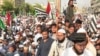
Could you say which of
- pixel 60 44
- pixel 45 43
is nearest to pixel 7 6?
pixel 45 43

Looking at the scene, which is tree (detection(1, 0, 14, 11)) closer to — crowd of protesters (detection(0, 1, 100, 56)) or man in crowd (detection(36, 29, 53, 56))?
crowd of protesters (detection(0, 1, 100, 56))

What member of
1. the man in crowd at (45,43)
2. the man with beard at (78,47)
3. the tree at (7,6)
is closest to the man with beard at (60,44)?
the man in crowd at (45,43)

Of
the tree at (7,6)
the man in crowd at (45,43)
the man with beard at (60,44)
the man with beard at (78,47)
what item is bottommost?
the tree at (7,6)

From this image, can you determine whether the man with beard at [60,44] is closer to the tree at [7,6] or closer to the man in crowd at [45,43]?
the man in crowd at [45,43]

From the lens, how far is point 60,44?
984cm

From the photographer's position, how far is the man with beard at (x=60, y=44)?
32.0 ft

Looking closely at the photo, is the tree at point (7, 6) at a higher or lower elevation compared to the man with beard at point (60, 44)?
lower

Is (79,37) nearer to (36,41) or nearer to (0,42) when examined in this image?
(36,41)

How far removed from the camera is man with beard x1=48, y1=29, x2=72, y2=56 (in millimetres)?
9750

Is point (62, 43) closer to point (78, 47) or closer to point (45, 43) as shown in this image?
point (45, 43)

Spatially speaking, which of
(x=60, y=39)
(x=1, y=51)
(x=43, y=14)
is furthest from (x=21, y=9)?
(x=60, y=39)

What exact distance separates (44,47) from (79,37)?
13.6ft

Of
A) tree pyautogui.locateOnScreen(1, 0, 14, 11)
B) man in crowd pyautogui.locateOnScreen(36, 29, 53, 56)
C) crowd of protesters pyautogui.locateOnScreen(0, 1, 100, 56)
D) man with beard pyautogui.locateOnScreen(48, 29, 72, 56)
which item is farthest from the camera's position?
tree pyautogui.locateOnScreen(1, 0, 14, 11)

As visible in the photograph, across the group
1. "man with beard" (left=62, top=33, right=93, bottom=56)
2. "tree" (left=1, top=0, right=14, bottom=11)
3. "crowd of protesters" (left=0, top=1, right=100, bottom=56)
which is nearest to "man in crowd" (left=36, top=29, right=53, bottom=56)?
"crowd of protesters" (left=0, top=1, right=100, bottom=56)
